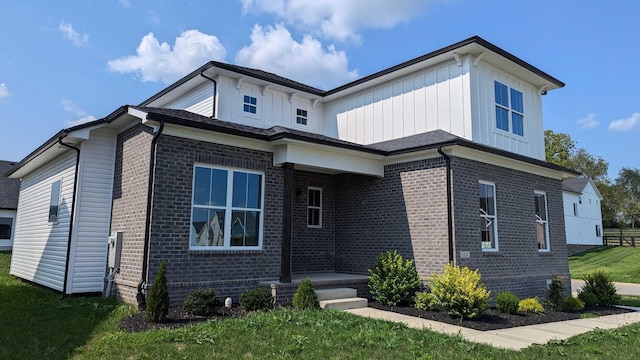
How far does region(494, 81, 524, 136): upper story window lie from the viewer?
13.2 m

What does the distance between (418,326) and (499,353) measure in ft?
7.11

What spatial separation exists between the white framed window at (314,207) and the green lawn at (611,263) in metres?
16.5

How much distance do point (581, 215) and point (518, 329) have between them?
35.8 meters

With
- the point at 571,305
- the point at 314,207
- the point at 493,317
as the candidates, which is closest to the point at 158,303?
the point at 314,207

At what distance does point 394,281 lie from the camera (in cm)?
1035

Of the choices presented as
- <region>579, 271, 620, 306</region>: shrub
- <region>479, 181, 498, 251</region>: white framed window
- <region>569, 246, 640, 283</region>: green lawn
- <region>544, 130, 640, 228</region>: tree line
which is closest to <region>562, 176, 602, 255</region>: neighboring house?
<region>569, 246, 640, 283</region>: green lawn

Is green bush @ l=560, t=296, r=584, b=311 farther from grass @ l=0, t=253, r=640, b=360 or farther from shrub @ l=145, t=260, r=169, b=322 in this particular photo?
shrub @ l=145, t=260, r=169, b=322

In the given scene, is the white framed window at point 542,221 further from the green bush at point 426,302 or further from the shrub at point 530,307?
the green bush at point 426,302

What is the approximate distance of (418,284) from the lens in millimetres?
10500

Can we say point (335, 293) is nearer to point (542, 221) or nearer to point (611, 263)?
point (542, 221)

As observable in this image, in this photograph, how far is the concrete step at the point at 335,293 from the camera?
9873 millimetres

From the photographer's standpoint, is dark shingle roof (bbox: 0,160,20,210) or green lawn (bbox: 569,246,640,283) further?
dark shingle roof (bbox: 0,160,20,210)

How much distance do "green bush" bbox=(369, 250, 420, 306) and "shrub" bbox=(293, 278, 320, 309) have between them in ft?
6.95

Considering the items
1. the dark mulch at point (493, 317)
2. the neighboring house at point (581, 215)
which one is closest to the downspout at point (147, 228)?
the dark mulch at point (493, 317)
